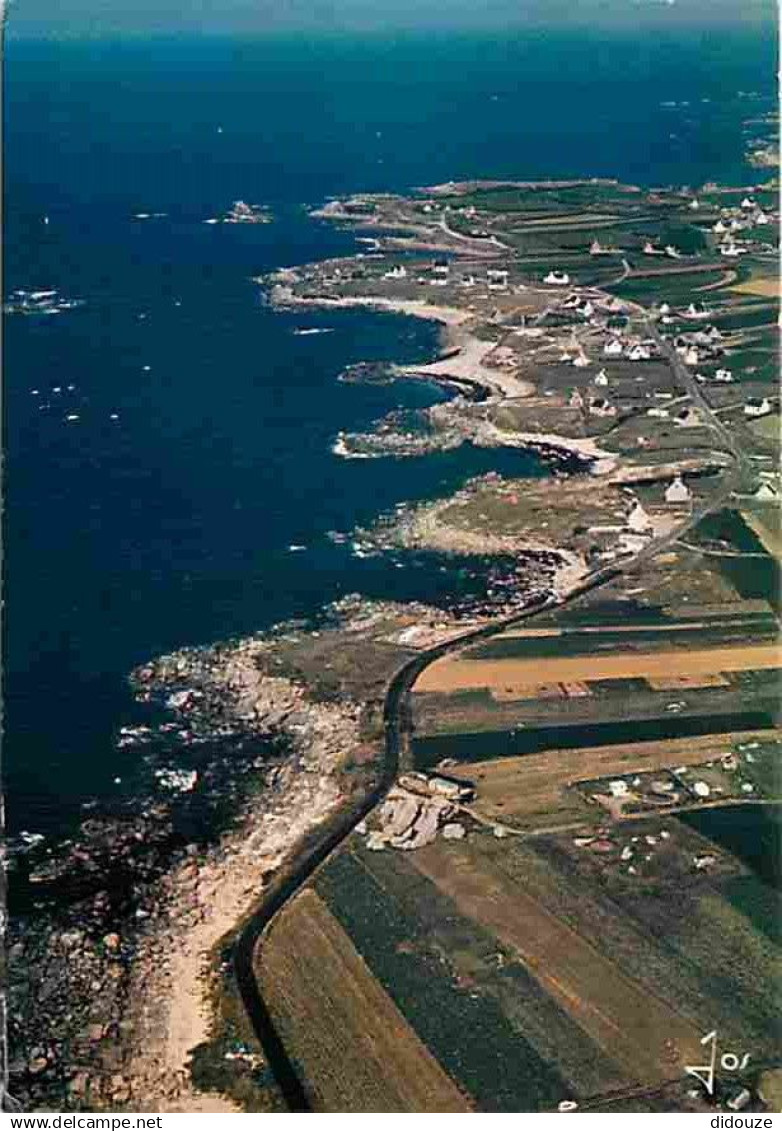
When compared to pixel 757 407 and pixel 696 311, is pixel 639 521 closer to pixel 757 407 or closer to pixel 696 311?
pixel 757 407

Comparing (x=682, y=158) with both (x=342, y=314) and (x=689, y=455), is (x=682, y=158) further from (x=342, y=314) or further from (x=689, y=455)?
(x=689, y=455)

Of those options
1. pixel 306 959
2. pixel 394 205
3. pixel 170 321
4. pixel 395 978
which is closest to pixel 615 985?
pixel 395 978

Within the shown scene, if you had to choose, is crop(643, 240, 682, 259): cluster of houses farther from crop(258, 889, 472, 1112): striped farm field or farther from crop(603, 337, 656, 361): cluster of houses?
crop(258, 889, 472, 1112): striped farm field

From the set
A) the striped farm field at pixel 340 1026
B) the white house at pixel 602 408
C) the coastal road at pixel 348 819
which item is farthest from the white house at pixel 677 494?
the striped farm field at pixel 340 1026

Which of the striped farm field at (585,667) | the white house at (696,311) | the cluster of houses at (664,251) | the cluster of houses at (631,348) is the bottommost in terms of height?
the striped farm field at (585,667)

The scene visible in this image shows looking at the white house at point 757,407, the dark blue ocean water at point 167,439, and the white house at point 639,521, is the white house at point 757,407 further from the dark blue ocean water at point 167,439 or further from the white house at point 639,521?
the white house at point 639,521
